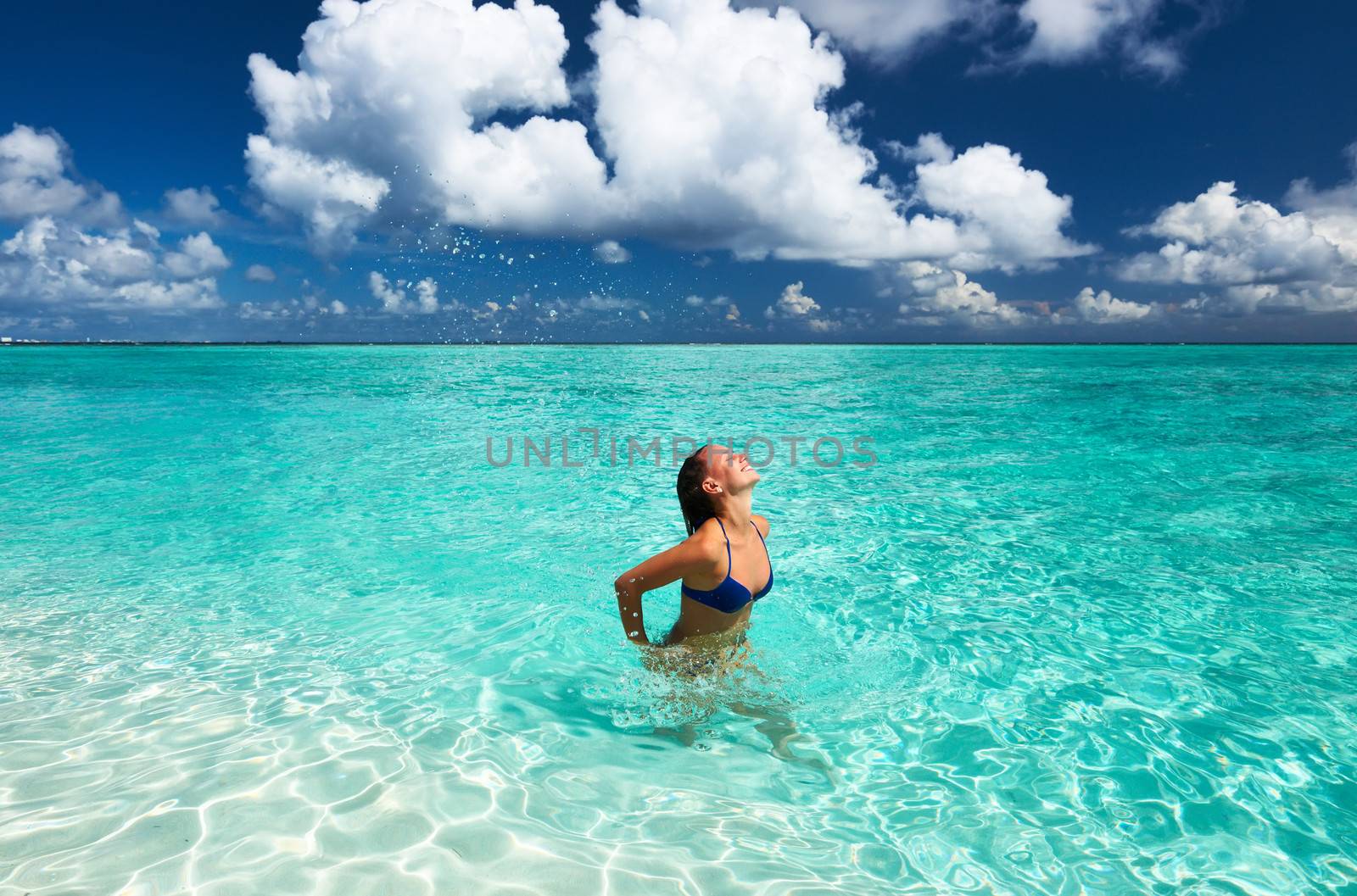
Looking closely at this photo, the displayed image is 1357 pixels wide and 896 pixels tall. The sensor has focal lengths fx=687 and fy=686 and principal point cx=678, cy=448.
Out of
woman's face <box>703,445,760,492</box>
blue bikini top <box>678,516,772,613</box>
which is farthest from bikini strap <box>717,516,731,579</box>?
woman's face <box>703,445,760,492</box>

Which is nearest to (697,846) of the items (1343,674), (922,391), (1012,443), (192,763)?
(192,763)

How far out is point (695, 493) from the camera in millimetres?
3701

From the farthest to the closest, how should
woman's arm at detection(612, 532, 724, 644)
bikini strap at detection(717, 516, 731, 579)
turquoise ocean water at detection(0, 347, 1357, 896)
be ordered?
bikini strap at detection(717, 516, 731, 579) → woman's arm at detection(612, 532, 724, 644) → turquoise ocean water at detection(0, 347, 1357, 896)

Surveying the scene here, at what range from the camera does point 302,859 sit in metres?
3.04

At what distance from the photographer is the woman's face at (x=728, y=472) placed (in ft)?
12.0

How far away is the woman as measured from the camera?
11.7ft

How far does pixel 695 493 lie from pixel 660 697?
4.99 feet

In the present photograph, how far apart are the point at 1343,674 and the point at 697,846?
4.83m

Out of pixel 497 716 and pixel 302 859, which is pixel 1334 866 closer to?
pixel 497 716

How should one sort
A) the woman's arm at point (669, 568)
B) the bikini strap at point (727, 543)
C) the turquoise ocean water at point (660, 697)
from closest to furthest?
1. the turquoise ocean water at point (660, 697)
2. the woman's arm at point (669, 568)
3. the bikini strap at point (727, 543)

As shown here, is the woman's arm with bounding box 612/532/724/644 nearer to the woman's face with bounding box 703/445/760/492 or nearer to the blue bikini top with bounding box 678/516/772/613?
the blue bikini top with bounding box 678/516/772/613

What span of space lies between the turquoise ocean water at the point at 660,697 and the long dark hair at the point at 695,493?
124 centimetres

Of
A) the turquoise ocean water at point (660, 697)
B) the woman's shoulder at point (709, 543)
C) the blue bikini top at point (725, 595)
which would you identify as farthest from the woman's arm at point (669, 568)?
the turquoise ocean water at point (660, 697)

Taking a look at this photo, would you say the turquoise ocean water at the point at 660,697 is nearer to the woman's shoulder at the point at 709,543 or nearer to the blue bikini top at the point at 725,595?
the blue bikini top at the point at 725,595
